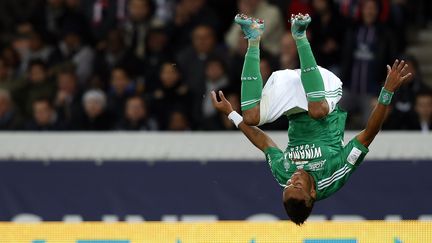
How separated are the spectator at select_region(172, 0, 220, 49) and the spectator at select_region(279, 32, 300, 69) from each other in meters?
A: 1.39

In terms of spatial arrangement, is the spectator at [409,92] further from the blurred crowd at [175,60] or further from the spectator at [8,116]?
the spectator at [8,116]

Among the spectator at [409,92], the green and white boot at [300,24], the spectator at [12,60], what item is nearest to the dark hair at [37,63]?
the spectator at [12,60]


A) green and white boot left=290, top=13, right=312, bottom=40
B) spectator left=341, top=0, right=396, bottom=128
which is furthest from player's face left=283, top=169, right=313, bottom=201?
spectator left=341, top=0, right=396, bottom=128

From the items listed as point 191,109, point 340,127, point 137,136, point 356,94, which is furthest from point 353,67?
point 340,127

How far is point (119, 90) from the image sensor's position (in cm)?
1434

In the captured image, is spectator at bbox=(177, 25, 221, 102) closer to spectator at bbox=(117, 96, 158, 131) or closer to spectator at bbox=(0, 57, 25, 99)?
spectator at bbox=(117, 96, 158, 131)

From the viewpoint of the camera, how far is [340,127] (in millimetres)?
10320

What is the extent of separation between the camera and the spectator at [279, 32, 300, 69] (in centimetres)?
1347

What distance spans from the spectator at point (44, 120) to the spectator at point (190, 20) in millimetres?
1618

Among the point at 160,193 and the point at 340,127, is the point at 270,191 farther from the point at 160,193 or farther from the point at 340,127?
the point at 340,127

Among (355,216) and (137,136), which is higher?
(137,136)

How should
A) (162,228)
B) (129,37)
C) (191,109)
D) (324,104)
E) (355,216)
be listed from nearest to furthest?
(324,104) → (162,228) → (355,216) → (191,109) → (129,37)

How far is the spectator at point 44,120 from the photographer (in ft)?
45.8

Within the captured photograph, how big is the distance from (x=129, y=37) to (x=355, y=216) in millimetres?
4030
